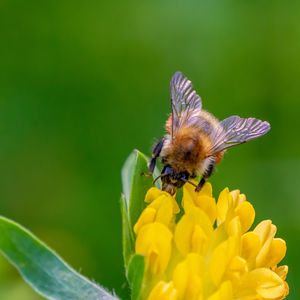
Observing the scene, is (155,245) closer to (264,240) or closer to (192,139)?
(264,240)

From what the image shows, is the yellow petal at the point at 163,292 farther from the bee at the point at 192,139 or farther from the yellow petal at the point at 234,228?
the bee at the point at 192,139

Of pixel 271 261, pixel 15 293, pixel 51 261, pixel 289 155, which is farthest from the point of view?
pixel 289 155

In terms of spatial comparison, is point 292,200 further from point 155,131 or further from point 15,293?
point 15,293

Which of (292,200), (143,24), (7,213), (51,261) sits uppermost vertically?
(143,24)


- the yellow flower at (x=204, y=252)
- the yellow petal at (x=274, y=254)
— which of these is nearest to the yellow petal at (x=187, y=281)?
the yellow flower at (x=204, y=252)

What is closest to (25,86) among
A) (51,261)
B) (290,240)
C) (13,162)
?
(13,162)

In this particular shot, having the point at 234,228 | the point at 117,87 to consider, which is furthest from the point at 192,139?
the point at 117,87
